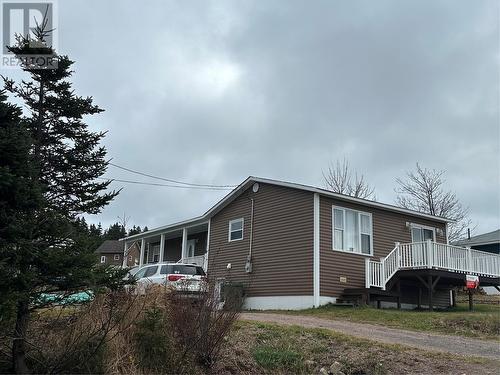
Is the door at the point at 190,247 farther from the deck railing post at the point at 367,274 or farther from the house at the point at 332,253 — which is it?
the deck railing post at the point at 367,274

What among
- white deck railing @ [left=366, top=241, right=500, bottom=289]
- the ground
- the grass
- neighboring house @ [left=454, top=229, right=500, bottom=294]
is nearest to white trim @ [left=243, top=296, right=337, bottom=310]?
the grass

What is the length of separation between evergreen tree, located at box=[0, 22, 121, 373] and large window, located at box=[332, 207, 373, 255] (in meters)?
13.4

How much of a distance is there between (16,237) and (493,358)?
8354mm

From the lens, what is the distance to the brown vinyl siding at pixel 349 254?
62.3ft

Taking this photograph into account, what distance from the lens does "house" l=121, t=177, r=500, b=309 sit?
19.0m

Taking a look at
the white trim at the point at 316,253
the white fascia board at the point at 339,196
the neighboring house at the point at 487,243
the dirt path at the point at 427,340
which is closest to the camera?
the dirt path at the point at 427,340

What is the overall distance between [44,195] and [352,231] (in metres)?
15.3

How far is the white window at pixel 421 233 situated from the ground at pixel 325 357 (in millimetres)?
13461

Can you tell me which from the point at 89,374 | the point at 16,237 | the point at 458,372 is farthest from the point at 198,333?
the point at 458,372

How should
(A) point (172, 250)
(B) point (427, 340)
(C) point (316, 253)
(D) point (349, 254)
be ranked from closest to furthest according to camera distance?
(B) point (427, 340)
(C) point (316, 253)
(D) point (349, 254)
(A) point (172, 250)

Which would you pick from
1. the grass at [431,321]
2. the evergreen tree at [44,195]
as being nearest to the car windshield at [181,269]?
the grass at [431,321]

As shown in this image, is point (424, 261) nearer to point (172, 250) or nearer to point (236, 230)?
point (236, 230)

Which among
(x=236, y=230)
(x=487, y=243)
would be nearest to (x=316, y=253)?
(x=236, y=230)

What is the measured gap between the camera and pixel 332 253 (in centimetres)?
1936
